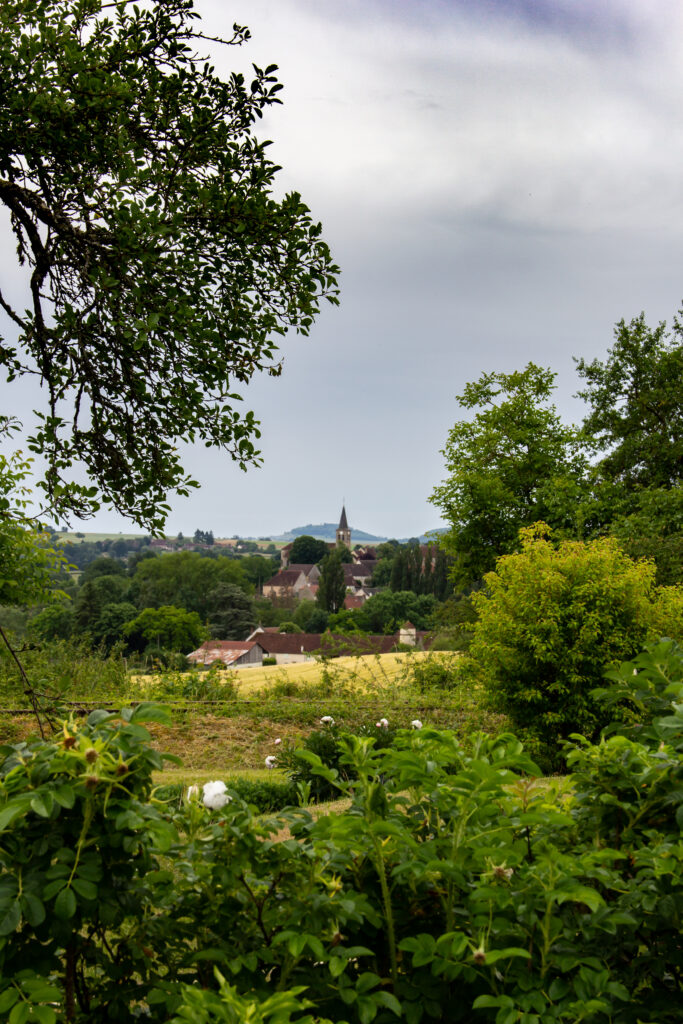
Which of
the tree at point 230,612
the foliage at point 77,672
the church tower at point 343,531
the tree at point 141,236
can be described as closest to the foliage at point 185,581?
the tree at point 230,612

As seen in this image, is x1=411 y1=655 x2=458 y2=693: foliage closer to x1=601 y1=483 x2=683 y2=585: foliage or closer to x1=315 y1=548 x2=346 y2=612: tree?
x1=601 y1=483 x2=683 y2=585: foliage

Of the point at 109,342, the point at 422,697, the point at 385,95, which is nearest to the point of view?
the point at 109,342

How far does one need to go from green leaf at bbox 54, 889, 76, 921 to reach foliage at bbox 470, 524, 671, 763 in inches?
324

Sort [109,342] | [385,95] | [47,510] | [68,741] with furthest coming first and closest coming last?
[385,95] < [47,510] < [109,342] < [68,741]

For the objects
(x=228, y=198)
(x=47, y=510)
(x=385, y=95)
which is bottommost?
(x=47, y=510)

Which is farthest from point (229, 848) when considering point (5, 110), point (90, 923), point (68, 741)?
point (5, 110)

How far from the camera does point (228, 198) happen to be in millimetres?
4160

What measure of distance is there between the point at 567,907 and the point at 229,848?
0.72 m

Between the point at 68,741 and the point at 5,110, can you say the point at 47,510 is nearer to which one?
the point at 5,110

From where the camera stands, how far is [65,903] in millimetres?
1208

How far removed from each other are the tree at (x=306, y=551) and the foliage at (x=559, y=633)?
117973 mm

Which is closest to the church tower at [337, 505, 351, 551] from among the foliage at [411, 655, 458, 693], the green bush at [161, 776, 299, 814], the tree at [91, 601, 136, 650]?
the tree at [91, 601, 136, 650]

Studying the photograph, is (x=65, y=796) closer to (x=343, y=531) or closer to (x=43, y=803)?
(x=43, y=803)

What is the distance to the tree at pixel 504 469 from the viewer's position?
2169 centimetres
